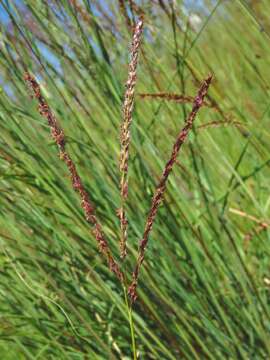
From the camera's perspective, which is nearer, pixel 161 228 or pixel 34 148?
pixel 34 148

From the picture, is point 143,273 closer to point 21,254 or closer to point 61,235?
point 61,235

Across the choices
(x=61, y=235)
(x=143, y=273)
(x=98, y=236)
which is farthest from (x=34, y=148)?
(x=98, y=236)

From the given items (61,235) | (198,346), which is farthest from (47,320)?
(198,346)

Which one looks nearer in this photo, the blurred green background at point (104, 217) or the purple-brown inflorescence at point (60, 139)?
the purple-brown inflorescence at point (60, 139)

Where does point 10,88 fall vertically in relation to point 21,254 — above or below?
above

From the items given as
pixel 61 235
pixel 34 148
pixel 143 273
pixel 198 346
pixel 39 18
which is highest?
pixel 39 18

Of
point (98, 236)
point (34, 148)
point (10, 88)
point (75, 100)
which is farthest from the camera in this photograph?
point (10, 88)

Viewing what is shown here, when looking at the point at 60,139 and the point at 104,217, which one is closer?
the point at 60,139

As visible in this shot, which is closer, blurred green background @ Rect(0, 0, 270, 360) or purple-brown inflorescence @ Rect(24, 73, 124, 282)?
purple-brown inflorescence @ Rect(24, 73, 124, 282)

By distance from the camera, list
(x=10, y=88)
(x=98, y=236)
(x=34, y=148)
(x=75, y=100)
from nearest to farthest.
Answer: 1. (x=98, y=236)
2. (x=34, y=148)
3. (x=75, y=100)
4. (x=10, y=88)
